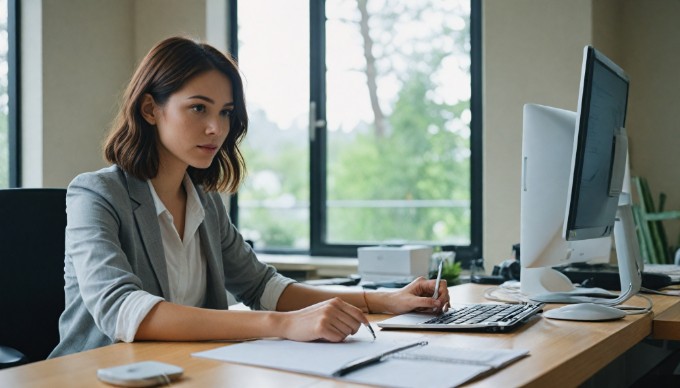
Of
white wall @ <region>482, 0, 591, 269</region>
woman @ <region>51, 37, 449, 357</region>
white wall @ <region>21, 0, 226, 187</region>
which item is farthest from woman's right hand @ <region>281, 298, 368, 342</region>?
white wall @ <region>21, 0, 226, 187</region>

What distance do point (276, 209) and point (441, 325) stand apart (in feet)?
10.8

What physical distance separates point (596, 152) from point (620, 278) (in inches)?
14.5

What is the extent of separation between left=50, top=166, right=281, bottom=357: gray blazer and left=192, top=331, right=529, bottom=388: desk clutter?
0.27 m

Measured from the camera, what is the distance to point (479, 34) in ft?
12.6

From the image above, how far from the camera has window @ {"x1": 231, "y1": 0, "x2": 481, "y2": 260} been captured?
3.93m

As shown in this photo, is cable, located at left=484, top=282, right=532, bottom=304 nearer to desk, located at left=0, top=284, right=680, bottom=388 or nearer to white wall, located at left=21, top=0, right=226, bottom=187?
desk, located at left=0, top=284, right=680, bottom=388

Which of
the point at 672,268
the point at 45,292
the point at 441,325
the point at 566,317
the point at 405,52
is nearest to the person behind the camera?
the point at 441,325

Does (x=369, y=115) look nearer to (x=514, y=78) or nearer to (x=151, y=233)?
(x=514, y=78)

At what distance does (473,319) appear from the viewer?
1.50m

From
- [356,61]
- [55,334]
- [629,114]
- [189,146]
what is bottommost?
[55,334]

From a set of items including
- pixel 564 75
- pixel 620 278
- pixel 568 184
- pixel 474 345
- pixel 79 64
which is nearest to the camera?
pixel 474 345

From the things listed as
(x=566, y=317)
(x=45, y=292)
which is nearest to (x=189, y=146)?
(x=45, y=292)

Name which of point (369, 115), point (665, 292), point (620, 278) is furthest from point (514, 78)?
point (620, 278)

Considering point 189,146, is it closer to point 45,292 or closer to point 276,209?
point 45,292
